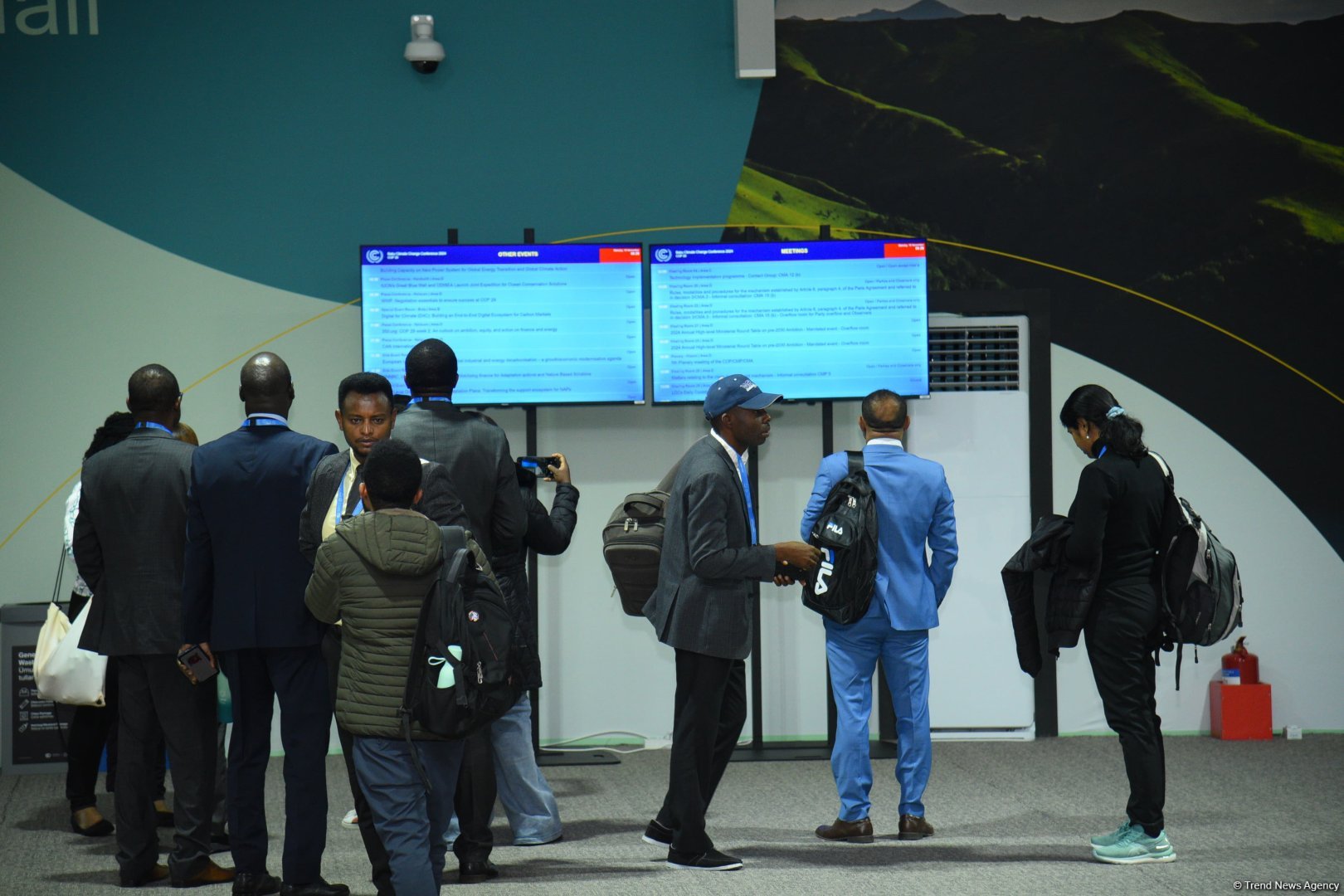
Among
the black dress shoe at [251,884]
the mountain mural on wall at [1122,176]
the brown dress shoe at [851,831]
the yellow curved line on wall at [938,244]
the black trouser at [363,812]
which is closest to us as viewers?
the black trouser at [363,812]

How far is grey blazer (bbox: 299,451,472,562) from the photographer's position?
383 centimetres

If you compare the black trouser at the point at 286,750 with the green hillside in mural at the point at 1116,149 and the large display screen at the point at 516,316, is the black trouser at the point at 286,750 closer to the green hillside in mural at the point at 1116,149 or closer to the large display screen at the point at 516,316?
the large display screen at the point at 516,316

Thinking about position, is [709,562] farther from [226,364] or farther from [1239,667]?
[1239,667]

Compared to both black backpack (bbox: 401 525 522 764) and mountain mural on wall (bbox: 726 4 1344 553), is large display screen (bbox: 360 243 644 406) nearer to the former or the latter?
mountain mural on wall (bbox: 726 4 1344 553)

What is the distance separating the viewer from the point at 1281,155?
676cm

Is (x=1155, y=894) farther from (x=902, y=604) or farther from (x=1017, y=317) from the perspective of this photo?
(x=1017, y=317)

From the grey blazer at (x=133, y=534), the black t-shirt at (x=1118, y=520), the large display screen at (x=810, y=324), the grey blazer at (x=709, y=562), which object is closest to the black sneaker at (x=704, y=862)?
the grey blazer at (x=709, y=562)

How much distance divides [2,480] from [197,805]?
2.87 m

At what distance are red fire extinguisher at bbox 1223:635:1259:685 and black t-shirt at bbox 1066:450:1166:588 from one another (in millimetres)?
2588

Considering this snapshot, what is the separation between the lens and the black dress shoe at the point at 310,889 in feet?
12.8

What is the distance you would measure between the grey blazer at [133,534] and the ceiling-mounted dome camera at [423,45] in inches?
110

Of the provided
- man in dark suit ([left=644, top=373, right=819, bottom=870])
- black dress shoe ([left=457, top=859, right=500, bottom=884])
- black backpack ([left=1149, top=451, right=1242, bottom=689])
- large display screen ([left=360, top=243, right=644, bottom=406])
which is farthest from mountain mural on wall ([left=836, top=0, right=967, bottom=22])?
black dress shoe ([left=457, top=859, right=500, bottom=884])

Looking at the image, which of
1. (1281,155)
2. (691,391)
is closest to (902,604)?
(691,391)

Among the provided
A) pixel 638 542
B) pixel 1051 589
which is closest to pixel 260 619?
pixel 638 542
